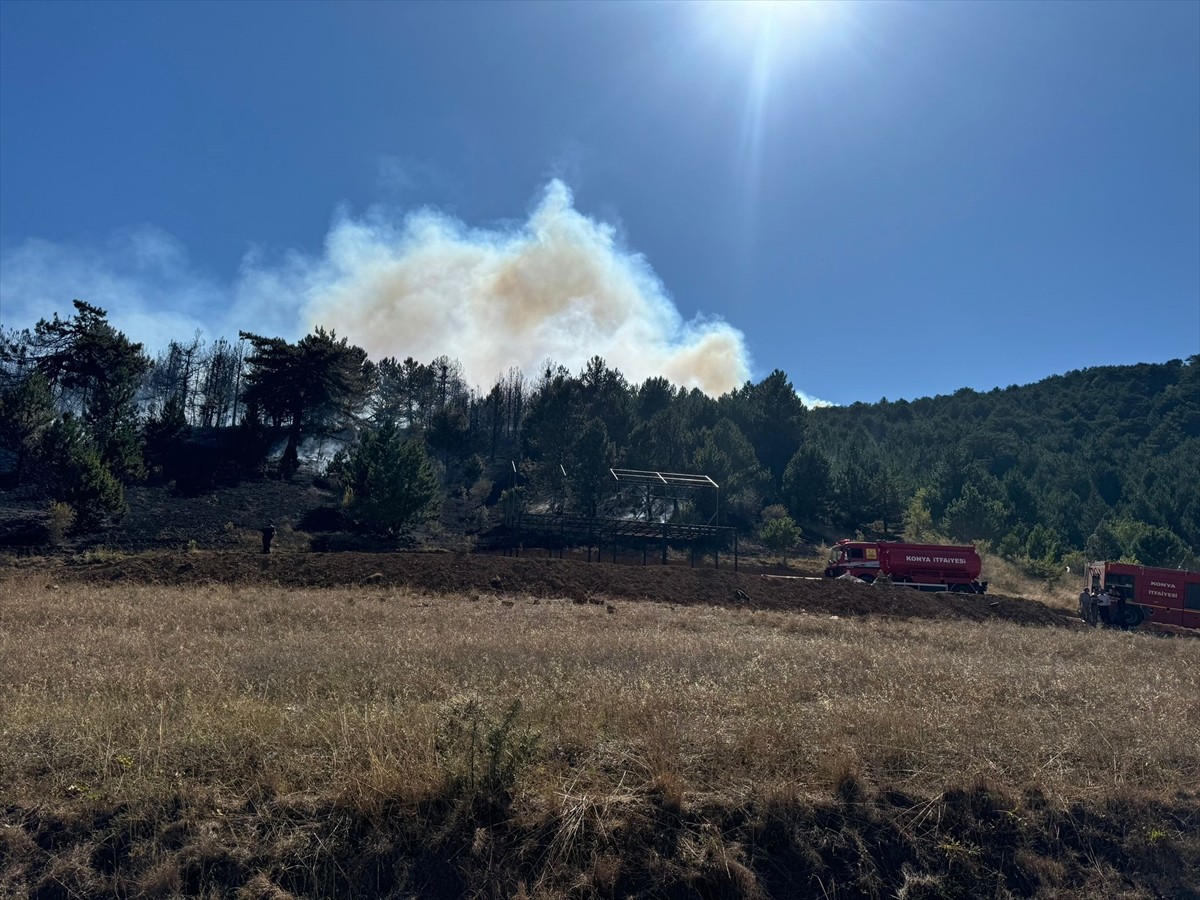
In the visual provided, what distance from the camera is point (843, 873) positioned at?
14.7 feet

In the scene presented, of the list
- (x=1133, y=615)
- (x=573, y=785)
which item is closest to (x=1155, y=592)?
(x=1133, y=615)

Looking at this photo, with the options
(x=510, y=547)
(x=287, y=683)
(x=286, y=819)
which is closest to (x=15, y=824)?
(x=286, y=819)

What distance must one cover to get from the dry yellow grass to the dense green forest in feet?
86.0

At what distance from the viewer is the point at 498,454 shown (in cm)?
6544

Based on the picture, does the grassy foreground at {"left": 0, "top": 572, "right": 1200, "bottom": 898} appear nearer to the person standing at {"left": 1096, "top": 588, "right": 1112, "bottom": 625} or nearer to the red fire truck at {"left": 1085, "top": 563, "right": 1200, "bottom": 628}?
the person standing at {"left": 1096, "top": 588, "right": 1112, "bottom": 625}

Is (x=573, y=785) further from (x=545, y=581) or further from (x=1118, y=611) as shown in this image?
(x=1118, y=611)

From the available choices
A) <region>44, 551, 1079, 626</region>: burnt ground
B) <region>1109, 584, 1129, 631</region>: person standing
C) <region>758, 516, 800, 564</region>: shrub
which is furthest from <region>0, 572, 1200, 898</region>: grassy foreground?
<region>758, 516, 800, 564</region>: shrub

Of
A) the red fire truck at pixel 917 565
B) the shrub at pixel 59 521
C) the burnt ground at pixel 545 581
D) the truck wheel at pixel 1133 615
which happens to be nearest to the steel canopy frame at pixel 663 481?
the red fire truck at pixel 917 565

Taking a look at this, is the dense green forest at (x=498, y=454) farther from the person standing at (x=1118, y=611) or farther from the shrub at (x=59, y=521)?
the person standing at (x=1118, y=611)

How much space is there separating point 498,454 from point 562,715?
6035 centimetres

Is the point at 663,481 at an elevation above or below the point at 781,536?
above

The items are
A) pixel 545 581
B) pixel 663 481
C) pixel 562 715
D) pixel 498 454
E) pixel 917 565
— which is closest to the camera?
pixel 562 715

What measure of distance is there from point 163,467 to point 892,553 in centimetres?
4123

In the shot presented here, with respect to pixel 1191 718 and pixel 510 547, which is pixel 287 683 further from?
pixel 510 547
